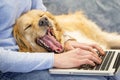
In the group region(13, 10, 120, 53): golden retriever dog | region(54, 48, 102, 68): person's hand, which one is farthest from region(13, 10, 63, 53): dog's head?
region(54, 48, 102, 68): person's hand

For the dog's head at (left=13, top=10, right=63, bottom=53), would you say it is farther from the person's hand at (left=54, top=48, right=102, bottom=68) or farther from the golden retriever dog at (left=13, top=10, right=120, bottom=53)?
the person's hand at (left=54, top=48, right=102, bottom=68)

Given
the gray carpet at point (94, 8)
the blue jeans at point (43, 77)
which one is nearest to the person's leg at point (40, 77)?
the blue jeans at point (43, 77)

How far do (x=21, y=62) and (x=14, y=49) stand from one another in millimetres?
212

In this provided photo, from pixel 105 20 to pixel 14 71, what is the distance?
1.01 meters

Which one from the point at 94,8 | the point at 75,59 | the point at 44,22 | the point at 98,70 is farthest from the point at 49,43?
the point at 94,8

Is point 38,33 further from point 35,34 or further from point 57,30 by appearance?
point 57,30

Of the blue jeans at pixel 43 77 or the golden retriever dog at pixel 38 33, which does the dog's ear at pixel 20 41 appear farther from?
the blue jeans at pixel 43 77

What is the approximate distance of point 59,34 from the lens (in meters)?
1.75

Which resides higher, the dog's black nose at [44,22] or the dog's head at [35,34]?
the dog's black nose at [44,22]

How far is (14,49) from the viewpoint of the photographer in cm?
157

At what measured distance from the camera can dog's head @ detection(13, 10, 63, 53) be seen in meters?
1.64

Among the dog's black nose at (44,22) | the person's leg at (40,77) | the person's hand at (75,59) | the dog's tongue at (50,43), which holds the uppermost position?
the dog's black nose at (44,22)

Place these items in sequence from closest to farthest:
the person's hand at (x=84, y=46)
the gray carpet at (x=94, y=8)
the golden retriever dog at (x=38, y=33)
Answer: the person's hand at (x=84, y=46) → the golden retriever dog at (x=38, y=33) → the gray carpet at (x=94, y=8)

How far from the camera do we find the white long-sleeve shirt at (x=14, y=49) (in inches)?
54.1
